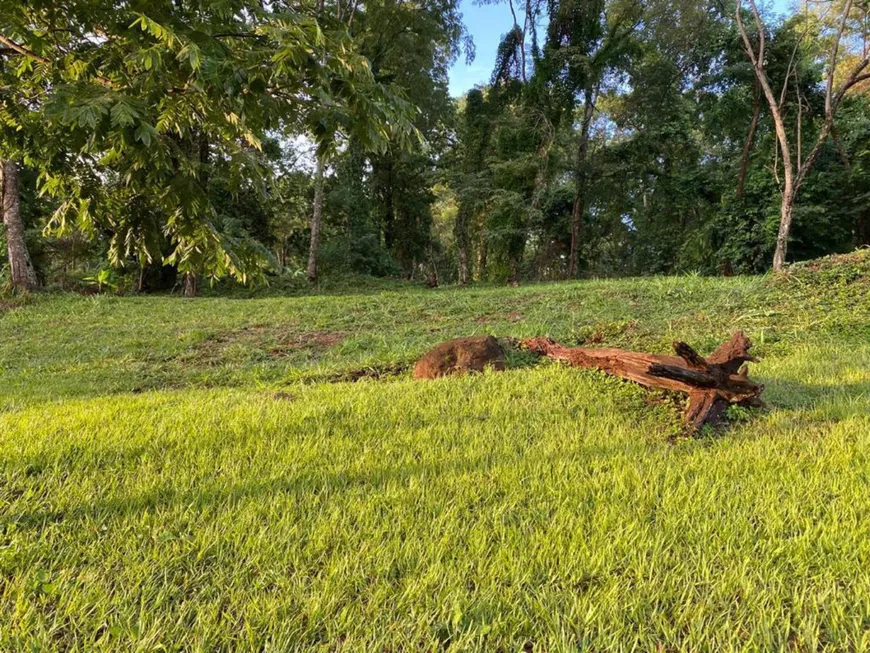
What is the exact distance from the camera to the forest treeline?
179cm

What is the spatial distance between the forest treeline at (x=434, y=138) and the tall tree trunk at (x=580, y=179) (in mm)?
78

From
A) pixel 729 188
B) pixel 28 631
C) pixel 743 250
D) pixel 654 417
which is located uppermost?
pixel 729 188

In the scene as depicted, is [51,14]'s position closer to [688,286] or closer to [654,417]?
[654,417]

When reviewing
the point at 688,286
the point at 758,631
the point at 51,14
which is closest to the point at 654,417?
the point at 758,631

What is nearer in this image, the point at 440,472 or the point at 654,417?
the point at 440,472

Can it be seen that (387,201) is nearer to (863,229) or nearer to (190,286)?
(190,286)

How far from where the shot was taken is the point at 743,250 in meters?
14.0

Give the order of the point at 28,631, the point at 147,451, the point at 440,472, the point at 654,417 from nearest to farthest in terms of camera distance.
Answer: the point at 28,631 → the point at 440,472 → the point at 147,451 → the point at 654,417

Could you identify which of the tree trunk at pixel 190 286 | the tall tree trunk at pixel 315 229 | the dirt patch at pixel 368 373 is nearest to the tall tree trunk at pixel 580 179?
the tall tree trunk at pixel 315 229

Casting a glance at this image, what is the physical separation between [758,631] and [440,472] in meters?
1.33

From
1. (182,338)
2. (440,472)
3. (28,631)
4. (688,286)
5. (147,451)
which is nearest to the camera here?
(28,631)

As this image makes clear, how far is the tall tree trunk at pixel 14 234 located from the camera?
11.1 metres

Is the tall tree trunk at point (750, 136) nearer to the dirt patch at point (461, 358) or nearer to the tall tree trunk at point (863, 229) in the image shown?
the tall tree trunk at point (863, 229)

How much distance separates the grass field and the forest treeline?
105 cm
